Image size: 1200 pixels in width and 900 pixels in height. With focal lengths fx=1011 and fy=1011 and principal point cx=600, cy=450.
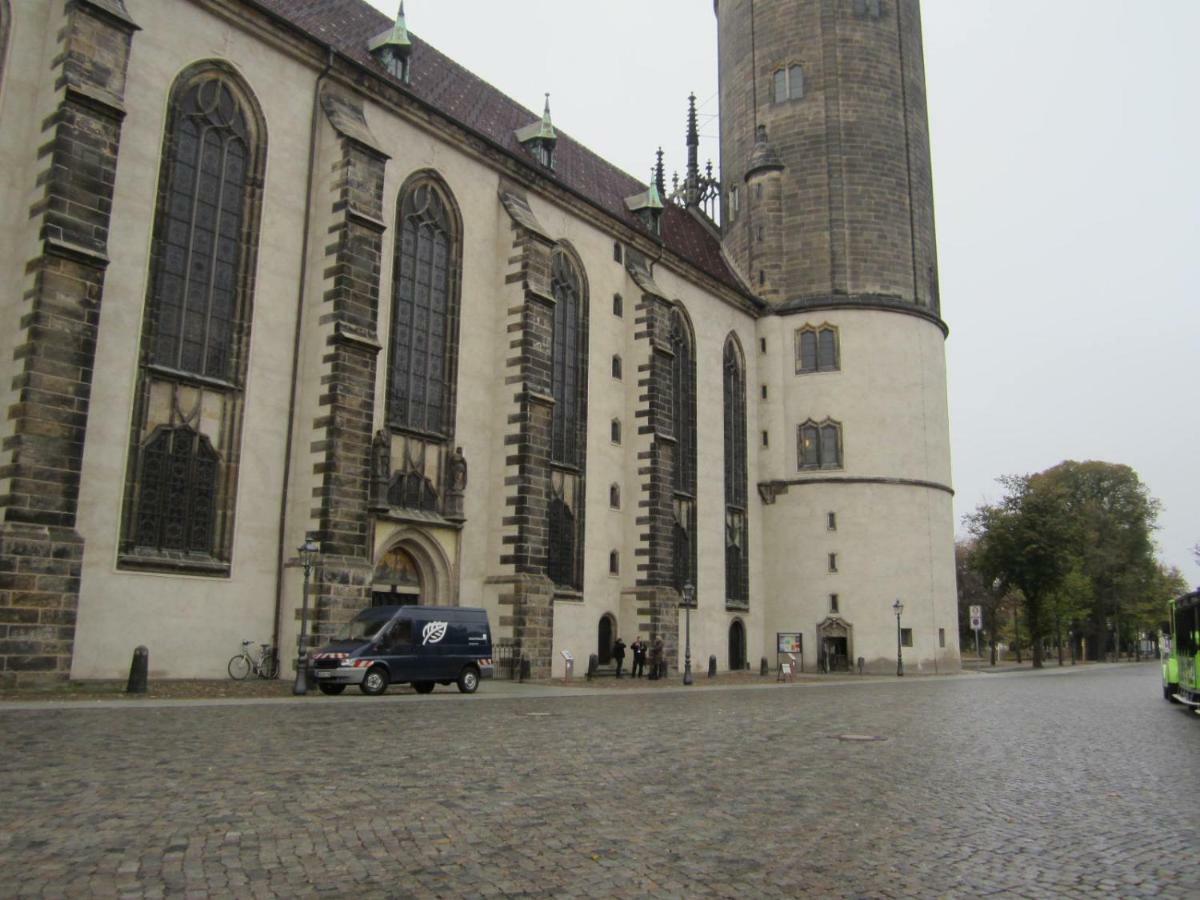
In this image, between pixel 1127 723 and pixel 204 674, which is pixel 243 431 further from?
pixel 1127 723

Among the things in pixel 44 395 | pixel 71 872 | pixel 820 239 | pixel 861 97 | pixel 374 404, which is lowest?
pixel 71 872

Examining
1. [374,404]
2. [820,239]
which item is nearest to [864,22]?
[820,239]

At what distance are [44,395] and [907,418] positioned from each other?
36649mm

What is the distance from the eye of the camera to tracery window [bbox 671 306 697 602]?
133 ft

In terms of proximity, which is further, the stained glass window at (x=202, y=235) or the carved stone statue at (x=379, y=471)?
the carved stone statue at (x=379, y=471)

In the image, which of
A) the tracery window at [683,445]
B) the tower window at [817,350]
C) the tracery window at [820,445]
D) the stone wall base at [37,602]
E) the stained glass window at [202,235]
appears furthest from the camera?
the tower window at [817,350]

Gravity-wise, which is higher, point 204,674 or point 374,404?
point 374,404

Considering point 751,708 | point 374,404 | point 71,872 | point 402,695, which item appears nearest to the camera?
point 71,872

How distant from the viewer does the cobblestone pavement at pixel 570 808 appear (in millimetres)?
6332

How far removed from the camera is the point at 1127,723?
1934 centimetres

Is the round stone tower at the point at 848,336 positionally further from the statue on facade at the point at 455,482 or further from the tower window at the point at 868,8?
the statue on facade at the point at 455,482

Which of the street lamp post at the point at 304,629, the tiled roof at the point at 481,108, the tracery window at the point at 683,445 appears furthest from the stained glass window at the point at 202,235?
the tracery window at the point at 683,445

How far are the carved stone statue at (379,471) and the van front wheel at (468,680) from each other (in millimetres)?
5137

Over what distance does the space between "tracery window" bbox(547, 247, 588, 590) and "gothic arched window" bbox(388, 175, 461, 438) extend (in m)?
4.34
